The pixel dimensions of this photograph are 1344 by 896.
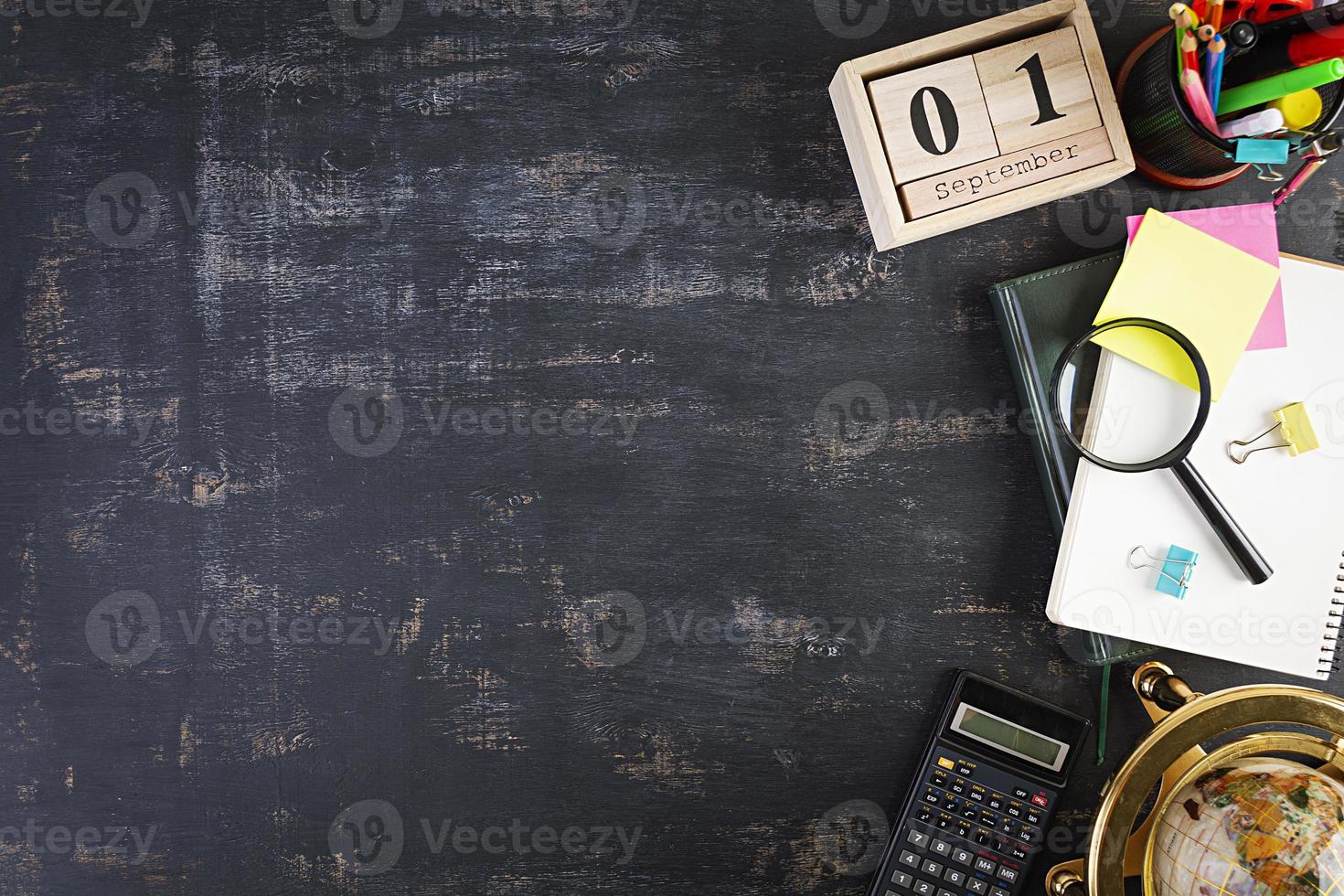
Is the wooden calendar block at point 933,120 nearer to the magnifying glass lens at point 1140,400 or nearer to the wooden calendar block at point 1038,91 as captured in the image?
the wooden calendar block at point 1038,91

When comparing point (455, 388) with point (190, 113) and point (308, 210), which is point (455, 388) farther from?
point (190, 113)

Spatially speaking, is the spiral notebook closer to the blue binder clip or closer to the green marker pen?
the blue binder clip

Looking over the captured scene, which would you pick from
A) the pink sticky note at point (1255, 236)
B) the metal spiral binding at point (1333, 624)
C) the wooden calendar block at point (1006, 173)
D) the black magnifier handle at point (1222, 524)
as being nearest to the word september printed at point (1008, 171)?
the wooden calendar block at point (1006, 173)

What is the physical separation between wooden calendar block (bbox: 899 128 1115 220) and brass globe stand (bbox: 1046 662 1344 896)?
563 mm

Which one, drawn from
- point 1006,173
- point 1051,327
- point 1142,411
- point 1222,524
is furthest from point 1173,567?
point 1006,173

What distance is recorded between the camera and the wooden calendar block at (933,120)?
0.95 m

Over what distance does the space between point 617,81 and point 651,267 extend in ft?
0.77

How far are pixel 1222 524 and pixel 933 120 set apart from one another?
56cm

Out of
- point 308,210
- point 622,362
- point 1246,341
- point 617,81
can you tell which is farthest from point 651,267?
point 1246,341

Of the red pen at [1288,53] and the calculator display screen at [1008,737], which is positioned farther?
the calculator display screen at [1008,737]

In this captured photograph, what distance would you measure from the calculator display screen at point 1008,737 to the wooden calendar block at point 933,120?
0.64m

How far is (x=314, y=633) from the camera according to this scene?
1.05 metres

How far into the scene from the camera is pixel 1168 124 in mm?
→ 925

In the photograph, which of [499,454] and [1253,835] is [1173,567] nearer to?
[1253,835]
